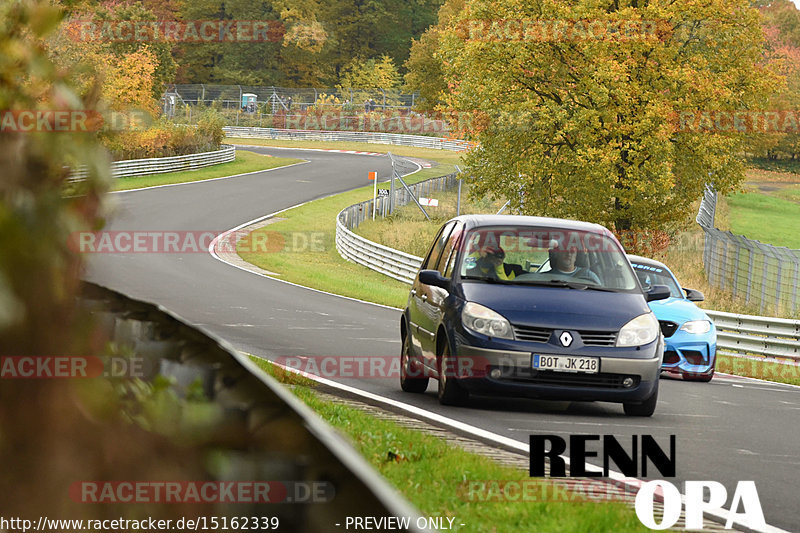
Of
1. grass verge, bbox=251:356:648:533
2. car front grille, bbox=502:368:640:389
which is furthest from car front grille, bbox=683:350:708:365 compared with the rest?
grass verge, bbox=251:356:648:533

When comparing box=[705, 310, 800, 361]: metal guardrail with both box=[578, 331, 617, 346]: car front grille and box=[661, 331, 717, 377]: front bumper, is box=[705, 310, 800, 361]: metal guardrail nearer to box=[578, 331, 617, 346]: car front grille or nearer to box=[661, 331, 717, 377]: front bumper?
box=[661, 331, 717, 377]: front bumper

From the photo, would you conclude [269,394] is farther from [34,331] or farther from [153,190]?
[153,190]

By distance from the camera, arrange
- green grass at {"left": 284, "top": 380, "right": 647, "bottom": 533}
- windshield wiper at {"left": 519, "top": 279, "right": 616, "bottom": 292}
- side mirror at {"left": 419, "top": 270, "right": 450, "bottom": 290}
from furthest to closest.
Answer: side mirror at {"left": 419, "top": 270, "right": 450, "bottom": 290} → windshield wiper at {"left": 519, "top": 279, "right": 616, "bottom": 292} → green grass at {"left": 284, "top": 380, "right": 647, "bottom": 533}

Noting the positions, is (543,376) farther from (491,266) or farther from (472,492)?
(472,492)

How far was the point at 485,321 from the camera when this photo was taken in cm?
949

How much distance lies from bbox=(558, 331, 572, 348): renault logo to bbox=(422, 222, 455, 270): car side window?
90.0 inches

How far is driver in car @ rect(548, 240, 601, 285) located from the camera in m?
10.3

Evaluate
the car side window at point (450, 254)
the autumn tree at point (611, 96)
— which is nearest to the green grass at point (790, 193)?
the autumn tree at point (611, 96)

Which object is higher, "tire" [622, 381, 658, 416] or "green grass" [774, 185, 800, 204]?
"tire" [622, 381, 658, 416]

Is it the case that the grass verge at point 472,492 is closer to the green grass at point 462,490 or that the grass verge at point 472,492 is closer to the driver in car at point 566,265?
the green grass at point 462,490

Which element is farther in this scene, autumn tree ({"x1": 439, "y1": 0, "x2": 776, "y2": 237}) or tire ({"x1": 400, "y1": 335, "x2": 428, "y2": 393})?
autumn tree ({"x1": 439, "y1": 0, "x2": 776, "y2": 237})

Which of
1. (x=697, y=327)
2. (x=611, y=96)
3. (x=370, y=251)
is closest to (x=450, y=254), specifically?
(x=697, y=327)

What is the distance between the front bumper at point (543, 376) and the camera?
30.7 ft

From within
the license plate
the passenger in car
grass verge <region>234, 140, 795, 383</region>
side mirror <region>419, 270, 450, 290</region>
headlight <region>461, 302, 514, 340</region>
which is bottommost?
grass verge <region>234, 140, 795, 383</region>
